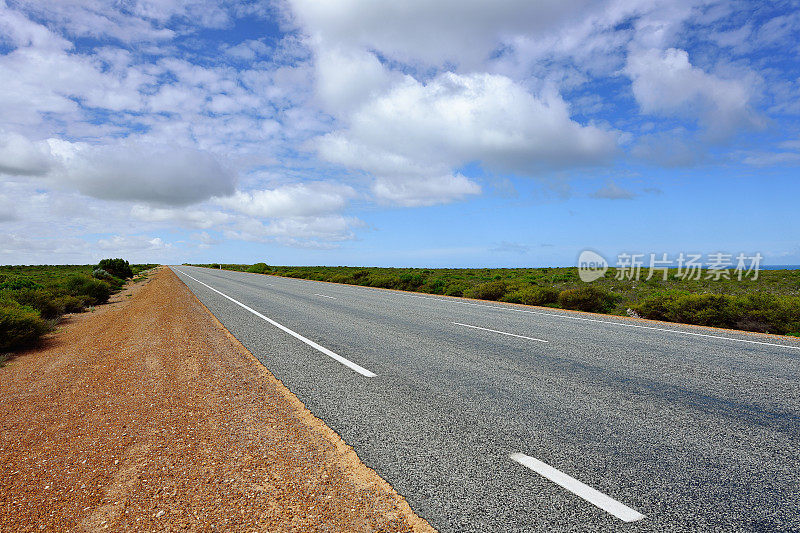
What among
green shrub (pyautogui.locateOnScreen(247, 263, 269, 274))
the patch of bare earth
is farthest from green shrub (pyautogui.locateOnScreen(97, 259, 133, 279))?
the patch of bare earth

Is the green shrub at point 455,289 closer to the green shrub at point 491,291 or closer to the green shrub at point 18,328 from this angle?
the green shrub at point 491,291

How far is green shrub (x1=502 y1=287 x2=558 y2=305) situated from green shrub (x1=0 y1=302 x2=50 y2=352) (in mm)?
15976

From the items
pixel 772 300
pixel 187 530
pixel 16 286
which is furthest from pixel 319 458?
pixel 16 286

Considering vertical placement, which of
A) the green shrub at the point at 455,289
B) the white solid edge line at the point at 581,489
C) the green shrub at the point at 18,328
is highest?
the green shrub at the point at 455,289

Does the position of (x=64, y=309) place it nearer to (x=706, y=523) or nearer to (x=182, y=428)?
(x=182, y=428)

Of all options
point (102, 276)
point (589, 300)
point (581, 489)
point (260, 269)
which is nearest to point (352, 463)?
point (581, 489)

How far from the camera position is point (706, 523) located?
97.7 inches

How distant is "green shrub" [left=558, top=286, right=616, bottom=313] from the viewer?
1566 cm

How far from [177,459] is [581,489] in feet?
10.2

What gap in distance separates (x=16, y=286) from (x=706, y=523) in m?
21.2

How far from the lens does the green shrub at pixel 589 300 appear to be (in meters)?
15.7

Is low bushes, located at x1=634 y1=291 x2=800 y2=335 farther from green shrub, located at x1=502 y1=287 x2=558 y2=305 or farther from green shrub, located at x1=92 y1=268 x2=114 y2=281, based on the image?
green shrub, located at x1=92 y1=268 x2=114 y2=281

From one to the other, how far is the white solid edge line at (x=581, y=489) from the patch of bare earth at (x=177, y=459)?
103cm

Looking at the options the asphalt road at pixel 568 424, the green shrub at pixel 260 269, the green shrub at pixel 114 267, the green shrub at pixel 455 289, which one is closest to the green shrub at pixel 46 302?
the asphalt road at pixel 568 424
